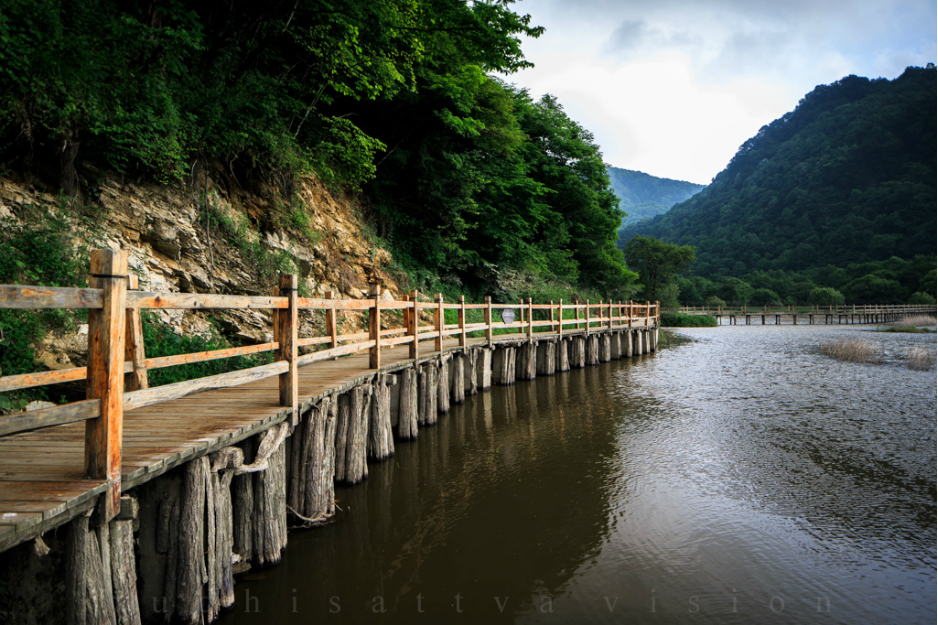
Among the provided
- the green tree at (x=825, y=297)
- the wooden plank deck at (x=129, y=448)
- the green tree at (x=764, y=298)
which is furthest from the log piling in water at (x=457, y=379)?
the green tree at (x=764, y=298)

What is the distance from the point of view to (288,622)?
386 cm

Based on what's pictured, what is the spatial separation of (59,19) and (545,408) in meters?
10.8

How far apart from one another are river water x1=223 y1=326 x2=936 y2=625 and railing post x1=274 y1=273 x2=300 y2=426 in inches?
52.3

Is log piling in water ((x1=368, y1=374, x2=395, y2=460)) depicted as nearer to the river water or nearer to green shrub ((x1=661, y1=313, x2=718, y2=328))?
the river water

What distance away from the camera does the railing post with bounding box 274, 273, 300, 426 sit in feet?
16.3

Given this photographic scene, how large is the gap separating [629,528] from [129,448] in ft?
15.2

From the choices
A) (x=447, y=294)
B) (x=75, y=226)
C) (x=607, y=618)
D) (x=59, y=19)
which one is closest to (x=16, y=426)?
(x=607, y=618)

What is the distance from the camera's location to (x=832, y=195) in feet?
321

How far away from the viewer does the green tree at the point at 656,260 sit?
57500 millimetres

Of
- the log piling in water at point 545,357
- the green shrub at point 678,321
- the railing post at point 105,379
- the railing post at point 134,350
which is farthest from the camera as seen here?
the green shrub at point 678,321

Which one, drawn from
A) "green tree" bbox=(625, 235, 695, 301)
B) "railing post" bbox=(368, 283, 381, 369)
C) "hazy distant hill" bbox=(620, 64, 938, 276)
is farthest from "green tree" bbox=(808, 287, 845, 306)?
"railing post" bbox=(368, 283, 381, 369)

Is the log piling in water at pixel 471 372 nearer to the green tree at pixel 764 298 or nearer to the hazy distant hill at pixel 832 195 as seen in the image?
the green tree at pixel 764 298

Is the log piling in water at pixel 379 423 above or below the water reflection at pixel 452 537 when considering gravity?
above

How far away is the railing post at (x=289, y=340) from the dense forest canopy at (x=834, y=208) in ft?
261
